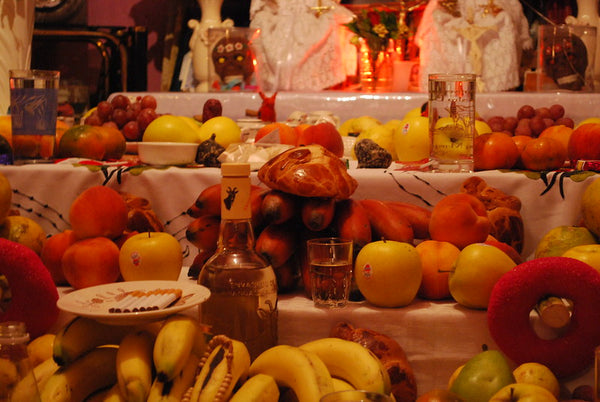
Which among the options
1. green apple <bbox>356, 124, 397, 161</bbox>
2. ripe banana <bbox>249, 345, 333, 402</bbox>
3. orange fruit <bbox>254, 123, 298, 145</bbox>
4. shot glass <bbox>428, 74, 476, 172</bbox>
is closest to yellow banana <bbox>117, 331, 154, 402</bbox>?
ripe banana <bbox>249, 345, 333, 402</bbox>

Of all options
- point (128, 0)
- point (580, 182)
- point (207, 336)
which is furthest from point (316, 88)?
point (207, 336)

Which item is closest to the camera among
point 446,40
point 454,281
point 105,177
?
point 454,281

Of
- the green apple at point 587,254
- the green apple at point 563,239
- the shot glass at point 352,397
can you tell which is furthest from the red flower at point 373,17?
the shot glass at point 352,397

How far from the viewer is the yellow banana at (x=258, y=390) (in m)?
0.76

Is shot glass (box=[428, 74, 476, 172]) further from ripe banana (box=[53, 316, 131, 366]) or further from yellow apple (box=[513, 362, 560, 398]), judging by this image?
ripe banana (box=[53, 316, 131, 366])

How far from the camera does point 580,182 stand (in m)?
1.31

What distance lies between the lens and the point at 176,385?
0.78 m

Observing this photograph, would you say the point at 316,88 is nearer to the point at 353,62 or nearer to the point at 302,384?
the point at 353,62

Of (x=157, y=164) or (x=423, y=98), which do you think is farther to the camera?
(x=423, y=98)

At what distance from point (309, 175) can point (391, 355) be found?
0.96 ft

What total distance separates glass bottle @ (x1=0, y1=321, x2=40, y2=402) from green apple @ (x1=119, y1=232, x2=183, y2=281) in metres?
0.43

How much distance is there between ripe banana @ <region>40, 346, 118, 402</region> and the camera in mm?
805

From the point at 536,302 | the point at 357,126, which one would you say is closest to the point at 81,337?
the point at 536,302

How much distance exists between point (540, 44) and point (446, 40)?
0.41 metres
